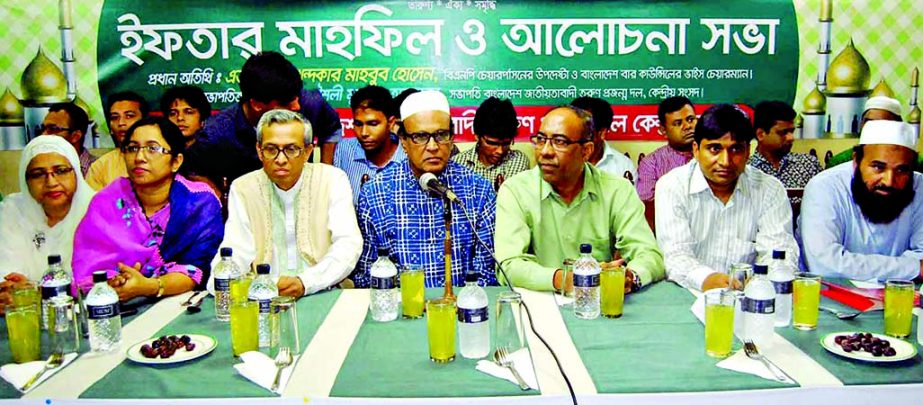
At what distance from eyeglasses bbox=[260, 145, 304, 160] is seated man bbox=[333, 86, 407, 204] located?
1.01 m

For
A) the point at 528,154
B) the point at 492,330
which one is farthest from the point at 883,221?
the point at 492,330

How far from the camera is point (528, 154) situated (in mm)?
4023

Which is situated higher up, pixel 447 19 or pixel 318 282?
pixel 447 19

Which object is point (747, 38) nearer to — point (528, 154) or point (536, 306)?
point (528, 154)

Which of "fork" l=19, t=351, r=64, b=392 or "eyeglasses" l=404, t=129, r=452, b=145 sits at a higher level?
"eyeglasses" l=404, t=129, r=452, b=145

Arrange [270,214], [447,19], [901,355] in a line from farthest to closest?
1. [447,19]
2. [270,214]
3. [901,355]

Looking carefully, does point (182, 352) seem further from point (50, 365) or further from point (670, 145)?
point (670, 145)

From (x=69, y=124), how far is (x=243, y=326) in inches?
101

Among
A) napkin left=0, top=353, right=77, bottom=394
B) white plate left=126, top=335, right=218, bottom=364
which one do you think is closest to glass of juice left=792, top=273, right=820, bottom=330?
white plate left=126, top=335, right=218, bottom=364

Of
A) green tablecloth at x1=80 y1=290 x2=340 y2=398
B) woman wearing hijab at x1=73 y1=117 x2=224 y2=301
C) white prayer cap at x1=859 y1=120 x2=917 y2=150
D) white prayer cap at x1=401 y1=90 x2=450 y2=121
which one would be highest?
white prayer cap at x1=401 y1=90 x2=450 y2=121

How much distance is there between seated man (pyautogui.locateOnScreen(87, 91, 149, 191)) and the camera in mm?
3773

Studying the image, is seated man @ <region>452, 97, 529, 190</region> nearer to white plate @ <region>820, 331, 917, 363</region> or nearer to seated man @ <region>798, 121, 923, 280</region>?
seated man @ <region>798, 121, 923, 280</region>

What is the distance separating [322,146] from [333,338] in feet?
6.93

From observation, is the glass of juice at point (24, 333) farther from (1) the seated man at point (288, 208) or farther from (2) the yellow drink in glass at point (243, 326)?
(1) the seated man at point (288, 208)
